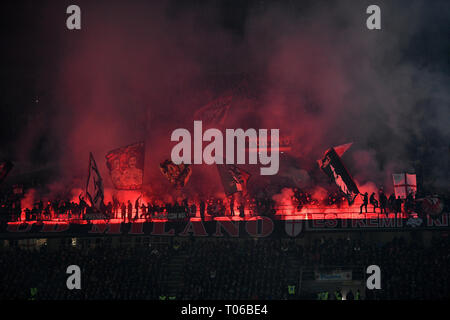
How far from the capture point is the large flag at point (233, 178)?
26.2m

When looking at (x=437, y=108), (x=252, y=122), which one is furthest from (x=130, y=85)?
(x=437, y=108)

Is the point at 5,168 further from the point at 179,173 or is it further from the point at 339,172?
the point at 339,172

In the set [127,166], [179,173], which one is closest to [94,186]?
[127,166]

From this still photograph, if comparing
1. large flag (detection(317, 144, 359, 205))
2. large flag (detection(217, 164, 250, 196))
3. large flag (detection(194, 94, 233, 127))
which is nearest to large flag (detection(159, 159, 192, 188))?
large flag (detection(217, 164, 250, 196))

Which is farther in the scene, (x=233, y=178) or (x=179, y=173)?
(x=179, y=173)

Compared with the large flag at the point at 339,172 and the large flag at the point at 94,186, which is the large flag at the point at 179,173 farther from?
the large flag at the point at 339,172

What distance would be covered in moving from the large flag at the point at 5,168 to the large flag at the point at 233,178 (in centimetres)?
1117

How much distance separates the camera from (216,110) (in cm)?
2719

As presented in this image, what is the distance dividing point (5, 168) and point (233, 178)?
11939 mm

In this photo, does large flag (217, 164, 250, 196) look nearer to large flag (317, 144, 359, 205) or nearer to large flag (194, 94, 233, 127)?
large flag (194, 94, 233, 127)

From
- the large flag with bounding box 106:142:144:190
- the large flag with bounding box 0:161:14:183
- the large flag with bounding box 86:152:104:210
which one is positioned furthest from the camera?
the large flag with bounding box 106:142:144:190

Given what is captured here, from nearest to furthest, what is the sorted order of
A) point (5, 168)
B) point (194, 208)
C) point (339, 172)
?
point (194, 208), point (339, 172), point (5, 168)

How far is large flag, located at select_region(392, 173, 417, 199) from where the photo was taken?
24214 millimetres

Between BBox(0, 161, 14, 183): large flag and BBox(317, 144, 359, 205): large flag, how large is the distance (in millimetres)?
16055
